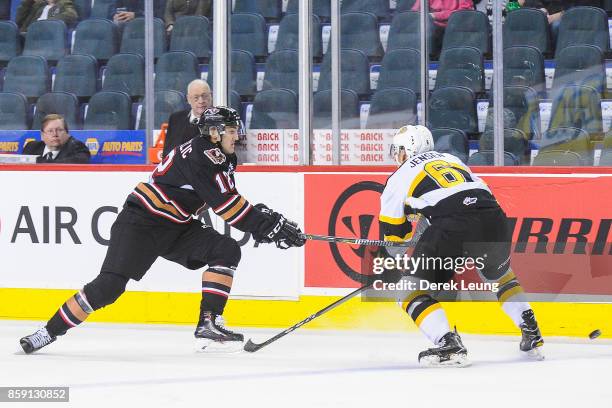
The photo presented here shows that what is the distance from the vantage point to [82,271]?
6.15m

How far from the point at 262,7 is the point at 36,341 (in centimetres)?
206

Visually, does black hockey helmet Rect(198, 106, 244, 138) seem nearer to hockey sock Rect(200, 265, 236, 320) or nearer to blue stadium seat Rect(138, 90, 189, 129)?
hockey sock Rect(200, 265, 236, 320)

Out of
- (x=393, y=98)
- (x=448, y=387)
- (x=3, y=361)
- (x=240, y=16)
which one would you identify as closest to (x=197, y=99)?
(x=240, y=16)

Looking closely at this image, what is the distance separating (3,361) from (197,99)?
1738 mm

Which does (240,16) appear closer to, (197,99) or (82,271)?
(197,99)

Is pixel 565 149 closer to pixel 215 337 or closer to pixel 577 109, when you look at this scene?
pixel 577 109

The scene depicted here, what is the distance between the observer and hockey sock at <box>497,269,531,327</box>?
16.6ft

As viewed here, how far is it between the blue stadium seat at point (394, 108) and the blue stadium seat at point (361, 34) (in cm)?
20

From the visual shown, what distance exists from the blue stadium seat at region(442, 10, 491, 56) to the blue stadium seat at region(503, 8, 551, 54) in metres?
0.10

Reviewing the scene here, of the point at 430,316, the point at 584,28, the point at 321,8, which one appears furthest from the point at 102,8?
the point at 430,316

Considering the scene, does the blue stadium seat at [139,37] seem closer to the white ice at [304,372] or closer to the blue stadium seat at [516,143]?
the white ice at [304,372]

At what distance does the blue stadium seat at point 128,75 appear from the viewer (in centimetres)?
642

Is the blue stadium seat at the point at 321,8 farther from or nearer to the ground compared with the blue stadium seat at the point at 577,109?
farther from the ground

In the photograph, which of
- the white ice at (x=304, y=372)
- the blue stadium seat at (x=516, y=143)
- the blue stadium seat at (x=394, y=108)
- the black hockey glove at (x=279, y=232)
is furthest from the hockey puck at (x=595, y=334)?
the blue stadium seat at (x=394, y=108)
